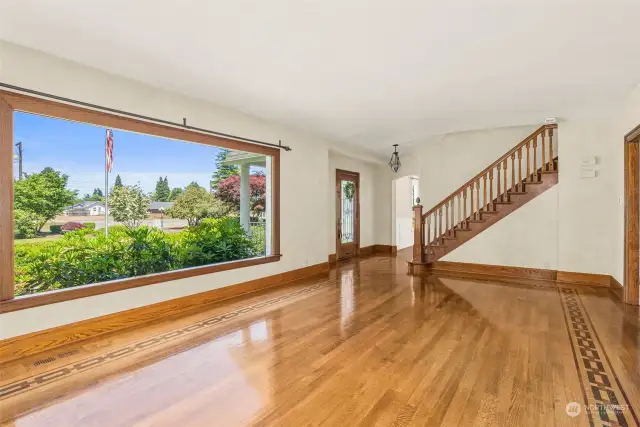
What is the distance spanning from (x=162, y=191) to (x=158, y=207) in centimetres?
26

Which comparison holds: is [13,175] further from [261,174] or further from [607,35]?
[607,35]

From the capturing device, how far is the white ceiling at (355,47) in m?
2.62

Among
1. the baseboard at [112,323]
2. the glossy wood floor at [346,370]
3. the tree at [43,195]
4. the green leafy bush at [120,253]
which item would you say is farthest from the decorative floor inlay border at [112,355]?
the tree at [43,195]

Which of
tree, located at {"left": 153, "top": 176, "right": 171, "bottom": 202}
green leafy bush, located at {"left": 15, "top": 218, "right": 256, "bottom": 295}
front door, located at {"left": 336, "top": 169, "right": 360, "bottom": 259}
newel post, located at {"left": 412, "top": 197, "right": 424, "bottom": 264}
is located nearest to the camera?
green leafy bush, located at {"left": 15, "top": 218, "right": 256, "bottom": 295}

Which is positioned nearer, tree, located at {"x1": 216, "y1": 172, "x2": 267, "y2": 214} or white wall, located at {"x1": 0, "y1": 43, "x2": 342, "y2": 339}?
white wall, located at {"x1": 0, "y1": 43, "x2": 342, "y2": 339}

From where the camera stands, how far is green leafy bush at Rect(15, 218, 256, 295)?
3.53m

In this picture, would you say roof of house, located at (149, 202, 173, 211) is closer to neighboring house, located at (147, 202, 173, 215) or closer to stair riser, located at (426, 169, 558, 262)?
neighboring house, located at (147, 202, 173, 215)

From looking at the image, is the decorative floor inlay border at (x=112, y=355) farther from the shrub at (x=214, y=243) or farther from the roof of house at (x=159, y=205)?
the roof of house at (x=159, y=205)

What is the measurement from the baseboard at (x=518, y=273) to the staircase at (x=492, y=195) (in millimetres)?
233

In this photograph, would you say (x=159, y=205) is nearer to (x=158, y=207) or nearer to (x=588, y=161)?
(x=158, y=207)

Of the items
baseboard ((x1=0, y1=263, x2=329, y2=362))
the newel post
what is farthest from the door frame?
baseboard ((x1=0, y1=263, x2=329, y2=362))

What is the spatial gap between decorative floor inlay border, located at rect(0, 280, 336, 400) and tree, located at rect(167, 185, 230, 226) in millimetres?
1699

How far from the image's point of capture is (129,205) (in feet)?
15.1

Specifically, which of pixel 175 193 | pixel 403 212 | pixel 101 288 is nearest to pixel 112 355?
pixel 101 288
